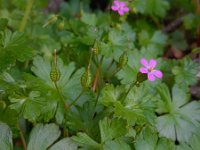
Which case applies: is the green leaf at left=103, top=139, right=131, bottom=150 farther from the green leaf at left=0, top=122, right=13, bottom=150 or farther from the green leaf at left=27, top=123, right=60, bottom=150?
the green leaf at left=0, top=122, right=13, bottom=150

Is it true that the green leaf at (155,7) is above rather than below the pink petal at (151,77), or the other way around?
above

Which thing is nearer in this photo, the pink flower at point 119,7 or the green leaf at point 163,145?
the green leaf at point 163,145

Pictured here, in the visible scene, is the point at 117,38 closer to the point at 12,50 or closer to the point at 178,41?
the point at 12,50

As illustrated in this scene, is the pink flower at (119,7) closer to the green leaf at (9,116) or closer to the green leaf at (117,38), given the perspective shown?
the green leaf at (117,38)

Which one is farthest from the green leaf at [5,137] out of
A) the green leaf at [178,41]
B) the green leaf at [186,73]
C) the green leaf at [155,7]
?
the green leaf at [178,41]

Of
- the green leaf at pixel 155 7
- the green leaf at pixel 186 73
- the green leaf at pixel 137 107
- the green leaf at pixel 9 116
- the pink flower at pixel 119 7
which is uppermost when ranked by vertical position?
the green leaf at pixel 155 7

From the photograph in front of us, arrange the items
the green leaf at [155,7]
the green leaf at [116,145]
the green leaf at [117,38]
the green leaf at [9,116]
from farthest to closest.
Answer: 1. the green leaf at [155,7]
2. the green leaf at [117,38]
3. the green leaf at [9,116]
4. the green leaf at [116,145]

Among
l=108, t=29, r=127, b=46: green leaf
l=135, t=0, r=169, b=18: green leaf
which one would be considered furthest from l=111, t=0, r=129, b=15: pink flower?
l=135, t=0, r=169, b=18: green leaf

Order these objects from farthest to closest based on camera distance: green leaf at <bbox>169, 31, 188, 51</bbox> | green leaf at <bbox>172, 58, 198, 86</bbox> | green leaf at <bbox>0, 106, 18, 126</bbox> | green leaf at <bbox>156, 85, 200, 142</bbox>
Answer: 1. green leaf at <bbox>169, 31, 188, 51</bbox>
2. green leaf at <bbox>172, 58, 198, 86</bbox>
3. green leaf at <bbox>156, 85, 200, 142</bbox>
4. green leaf at <bbox>0, 106, 18, 126</bbox>

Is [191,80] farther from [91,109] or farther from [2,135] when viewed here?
[2,135]

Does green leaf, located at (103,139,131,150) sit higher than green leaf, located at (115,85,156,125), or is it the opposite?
green leaf, located at (115,85,156,125)
